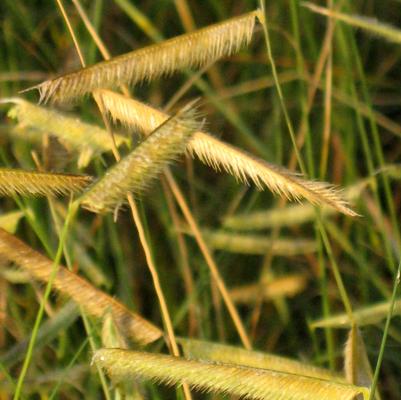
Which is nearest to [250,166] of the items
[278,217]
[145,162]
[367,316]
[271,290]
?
[145,162]

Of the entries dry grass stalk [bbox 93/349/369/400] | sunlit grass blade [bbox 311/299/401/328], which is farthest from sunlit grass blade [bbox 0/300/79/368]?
dry grass stalk [bbox 93/349/369/400]

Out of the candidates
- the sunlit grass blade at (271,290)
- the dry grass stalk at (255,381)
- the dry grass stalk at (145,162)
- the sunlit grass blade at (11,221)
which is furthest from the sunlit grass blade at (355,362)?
the sunlit grass blade at (271,290)

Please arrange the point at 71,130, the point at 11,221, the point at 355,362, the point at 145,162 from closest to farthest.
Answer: the point at 145,162, the point at 355,362, the point at 71,130, the point at 11,221

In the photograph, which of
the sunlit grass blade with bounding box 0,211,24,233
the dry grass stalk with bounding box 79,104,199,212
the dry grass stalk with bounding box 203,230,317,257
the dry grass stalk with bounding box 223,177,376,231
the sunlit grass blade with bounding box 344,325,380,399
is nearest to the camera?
the dry grass stalk with bounding box 79,104,199,212

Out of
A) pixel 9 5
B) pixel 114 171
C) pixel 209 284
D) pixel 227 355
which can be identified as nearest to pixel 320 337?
pixel 209 284

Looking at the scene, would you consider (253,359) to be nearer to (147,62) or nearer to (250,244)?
(147,62)

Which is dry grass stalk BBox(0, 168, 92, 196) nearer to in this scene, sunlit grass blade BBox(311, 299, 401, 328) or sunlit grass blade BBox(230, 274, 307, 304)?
sunlit grass blade BBox(311, 299, 401, 328)

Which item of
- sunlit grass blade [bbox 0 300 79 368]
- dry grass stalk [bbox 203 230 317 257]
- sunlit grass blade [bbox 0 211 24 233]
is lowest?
sunlit grass blade [bbox 0 300 79 368]
